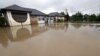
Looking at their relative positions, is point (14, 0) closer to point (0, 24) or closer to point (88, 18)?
point (0, 24)

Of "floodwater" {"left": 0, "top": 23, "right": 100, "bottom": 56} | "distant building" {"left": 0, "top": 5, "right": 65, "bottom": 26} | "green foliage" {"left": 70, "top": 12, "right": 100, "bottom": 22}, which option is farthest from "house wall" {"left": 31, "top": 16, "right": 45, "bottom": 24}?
"green foliage" {"left": 70, "top": 12, "right": 100, "bottom": 22}

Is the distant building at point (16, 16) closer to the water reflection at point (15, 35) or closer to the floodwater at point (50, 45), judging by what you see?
the water reflection at point (15, 35)

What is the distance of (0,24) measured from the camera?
1698cm

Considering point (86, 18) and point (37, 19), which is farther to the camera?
point (86, 18)

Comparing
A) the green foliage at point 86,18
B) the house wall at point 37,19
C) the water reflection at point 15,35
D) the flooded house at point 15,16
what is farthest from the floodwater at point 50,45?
the green foliage at point 86,18

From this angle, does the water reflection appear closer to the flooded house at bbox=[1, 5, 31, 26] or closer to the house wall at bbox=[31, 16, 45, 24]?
the flooded house at bbox=[1, 5, 31, 26]

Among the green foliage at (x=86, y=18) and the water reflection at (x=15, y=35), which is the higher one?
the green foliage at (x=86, y=18)

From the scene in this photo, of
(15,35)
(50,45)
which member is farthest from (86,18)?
(50,45)

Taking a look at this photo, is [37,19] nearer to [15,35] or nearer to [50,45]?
[15,35]

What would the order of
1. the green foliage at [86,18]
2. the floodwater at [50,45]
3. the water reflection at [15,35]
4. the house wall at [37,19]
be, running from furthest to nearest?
the green foliage at [86,18]
the house wall at [37,19]
the water reflection at [15,35]
the floodwater at [50,45]

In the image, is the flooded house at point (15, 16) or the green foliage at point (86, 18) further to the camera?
the green foliage at point (86, 18)

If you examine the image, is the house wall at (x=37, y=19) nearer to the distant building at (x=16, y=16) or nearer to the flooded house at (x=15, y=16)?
the distant building at (x=16, y=16)

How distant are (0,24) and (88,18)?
84.8 feet

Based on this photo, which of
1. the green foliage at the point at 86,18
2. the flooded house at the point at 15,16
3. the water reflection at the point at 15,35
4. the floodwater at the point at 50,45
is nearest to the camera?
the floodwater at the point at 50,45
